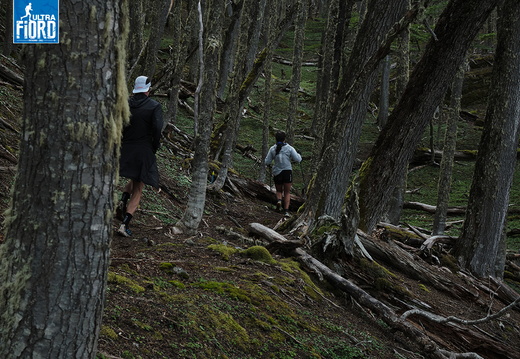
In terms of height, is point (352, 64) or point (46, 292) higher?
point (352, 64)

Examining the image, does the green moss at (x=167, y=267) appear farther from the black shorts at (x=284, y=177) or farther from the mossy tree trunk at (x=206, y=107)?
the black shorts at (x=284, y=177)

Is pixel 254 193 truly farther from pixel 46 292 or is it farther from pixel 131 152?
pixel 46 292

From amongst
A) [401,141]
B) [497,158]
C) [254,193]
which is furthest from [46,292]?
[254,193]

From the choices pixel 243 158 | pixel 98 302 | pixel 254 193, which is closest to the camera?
pixel 98 302

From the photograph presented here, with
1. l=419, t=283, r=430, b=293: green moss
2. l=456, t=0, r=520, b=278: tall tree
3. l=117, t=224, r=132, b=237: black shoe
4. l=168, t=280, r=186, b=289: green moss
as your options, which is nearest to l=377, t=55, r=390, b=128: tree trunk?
l=456, t=0, r=520, b=278: tall tree

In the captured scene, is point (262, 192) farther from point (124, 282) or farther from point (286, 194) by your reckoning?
point (124, 282)

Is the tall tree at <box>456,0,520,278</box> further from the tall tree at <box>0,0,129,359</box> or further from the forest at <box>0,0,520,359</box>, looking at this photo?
the tall tree at <box>0,0,129,359</box>

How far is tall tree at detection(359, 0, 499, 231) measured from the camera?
6348 millimetres

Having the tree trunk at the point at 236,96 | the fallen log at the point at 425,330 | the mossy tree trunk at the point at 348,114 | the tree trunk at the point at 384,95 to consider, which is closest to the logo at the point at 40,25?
the fallen log at the point at 425,330

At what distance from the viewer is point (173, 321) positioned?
143 inches

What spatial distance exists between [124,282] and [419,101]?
4733 millimetres

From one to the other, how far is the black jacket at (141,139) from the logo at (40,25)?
440 centimetres

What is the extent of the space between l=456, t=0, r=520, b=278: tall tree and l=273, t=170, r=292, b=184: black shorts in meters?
4.15

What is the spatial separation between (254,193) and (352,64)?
611 cm
